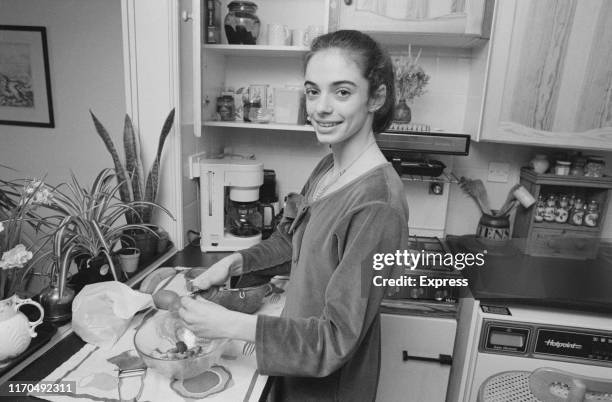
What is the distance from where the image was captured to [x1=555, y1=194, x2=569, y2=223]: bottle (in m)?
1.85

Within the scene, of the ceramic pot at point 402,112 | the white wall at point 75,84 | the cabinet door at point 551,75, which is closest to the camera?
the cabinet door at point 551,75

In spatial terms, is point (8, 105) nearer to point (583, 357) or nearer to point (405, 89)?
point (405, 89)

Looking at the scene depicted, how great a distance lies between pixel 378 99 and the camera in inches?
35.1

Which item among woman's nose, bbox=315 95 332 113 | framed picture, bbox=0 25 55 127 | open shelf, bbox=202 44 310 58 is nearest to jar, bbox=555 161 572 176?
open shelf, bbox=202 44 310 58

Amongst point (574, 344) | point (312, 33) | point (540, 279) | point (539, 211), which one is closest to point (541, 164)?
point (539, 211)

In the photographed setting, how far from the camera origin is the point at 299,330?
0.79 meters

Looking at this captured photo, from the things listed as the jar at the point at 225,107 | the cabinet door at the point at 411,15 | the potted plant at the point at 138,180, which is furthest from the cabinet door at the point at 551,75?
the potted plant at the point at 138,180

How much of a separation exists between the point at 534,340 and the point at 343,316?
1.01 metres

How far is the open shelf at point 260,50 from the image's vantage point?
1666 millimetres

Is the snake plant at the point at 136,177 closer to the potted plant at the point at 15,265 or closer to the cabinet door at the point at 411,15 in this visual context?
the potted plant at the point at 15,265

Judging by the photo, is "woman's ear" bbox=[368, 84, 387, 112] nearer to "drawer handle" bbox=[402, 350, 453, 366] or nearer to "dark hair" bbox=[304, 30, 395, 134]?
"dark hair" bbox=[304, 30, 395, 134]

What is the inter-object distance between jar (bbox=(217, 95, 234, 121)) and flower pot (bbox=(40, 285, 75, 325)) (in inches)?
39.6

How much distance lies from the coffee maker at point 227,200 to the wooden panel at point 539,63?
1.05 meters

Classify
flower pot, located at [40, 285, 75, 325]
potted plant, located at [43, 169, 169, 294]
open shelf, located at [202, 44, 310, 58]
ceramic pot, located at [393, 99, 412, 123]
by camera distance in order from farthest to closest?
ceramic pot, located at [393, 99, 412, 123]
open shelf, located at [202, 44, 310, 58]
potted plant, located at [43, 169, 169, 294]
flower pot, located at [40, 285, 75, 325]
